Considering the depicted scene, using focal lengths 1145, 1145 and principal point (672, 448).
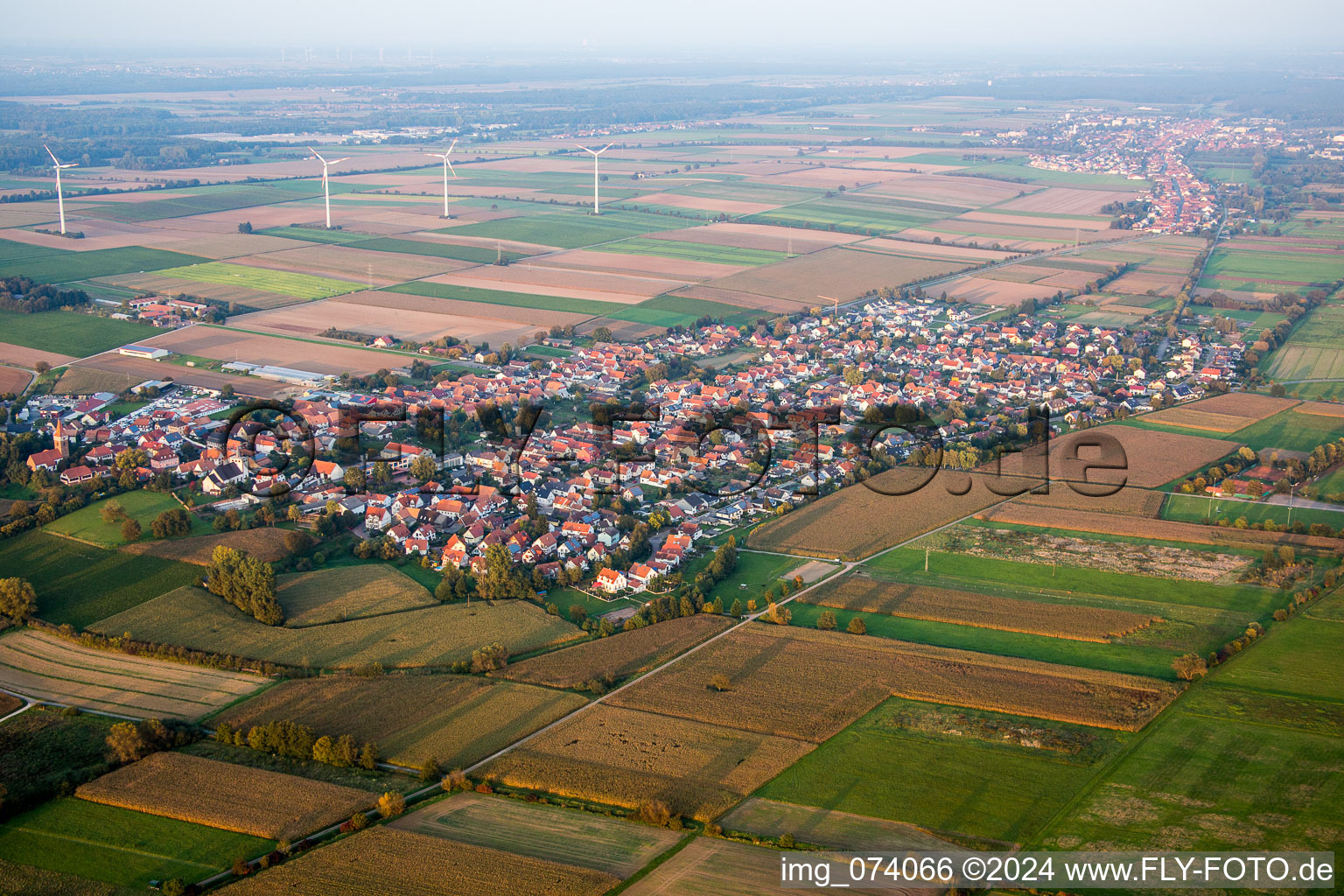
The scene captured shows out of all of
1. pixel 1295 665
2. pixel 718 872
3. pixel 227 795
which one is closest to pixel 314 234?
pixel 227 795

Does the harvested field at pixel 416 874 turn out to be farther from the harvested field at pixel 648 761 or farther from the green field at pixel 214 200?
the green field at pixel 214 200

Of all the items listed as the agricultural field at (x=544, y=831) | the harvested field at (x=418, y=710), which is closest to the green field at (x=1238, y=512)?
the harvested field at (x=418, y=710)

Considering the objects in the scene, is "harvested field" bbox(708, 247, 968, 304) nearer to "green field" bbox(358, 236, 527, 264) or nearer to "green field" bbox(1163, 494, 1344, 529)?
"green field" bbox(358, 236, 527, 264)

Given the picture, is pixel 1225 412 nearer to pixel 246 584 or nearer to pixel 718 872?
pixel 718 872

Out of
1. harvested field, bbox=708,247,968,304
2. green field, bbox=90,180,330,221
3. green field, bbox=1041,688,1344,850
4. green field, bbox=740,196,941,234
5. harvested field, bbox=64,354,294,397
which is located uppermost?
green field, bbox=90,180,330,221

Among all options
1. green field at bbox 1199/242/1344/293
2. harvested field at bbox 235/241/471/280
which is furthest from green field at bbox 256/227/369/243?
green field at bbox 1199/242/1344/293

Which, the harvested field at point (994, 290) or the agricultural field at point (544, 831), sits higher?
the harvested field at point (994, 290)

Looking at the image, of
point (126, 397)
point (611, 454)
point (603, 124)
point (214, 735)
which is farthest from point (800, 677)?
point (603, 124)
